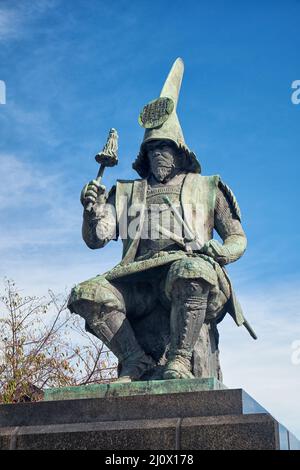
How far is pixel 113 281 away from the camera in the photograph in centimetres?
650

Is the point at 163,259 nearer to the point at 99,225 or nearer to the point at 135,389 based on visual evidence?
the point at 99,225

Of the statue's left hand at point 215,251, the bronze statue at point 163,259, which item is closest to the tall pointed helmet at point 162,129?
the bronze statue at point 163,259

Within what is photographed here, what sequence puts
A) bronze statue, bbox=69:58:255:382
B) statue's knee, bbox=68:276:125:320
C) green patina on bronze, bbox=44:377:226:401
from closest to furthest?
green patina on bronze, bbox=44:377:226:401 → bronze statue, bbox=69:58:255:382 → statue's knee, bbox=68:276:125:320

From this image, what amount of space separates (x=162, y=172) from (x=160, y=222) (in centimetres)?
62

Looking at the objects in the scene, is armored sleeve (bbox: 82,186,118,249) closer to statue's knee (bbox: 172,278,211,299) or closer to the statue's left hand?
the statue's left hand

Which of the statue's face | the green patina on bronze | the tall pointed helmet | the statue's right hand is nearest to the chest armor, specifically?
the statue's face

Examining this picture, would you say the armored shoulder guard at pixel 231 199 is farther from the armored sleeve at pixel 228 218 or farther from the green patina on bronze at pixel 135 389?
the green patina on bronze at pixel 135 389

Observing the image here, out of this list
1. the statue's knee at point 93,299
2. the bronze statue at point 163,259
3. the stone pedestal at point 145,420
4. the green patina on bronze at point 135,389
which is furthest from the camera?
the statue's knee at point 93,299

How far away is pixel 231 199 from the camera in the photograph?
7.20m

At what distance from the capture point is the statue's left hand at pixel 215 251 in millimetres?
6410

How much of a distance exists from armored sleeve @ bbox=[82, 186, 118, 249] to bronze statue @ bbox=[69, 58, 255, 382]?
11mm

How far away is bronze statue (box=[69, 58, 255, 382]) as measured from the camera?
5.99 meters

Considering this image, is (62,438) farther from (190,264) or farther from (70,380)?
(70,380)

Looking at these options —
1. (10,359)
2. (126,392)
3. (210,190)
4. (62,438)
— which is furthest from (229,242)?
(10,359)
